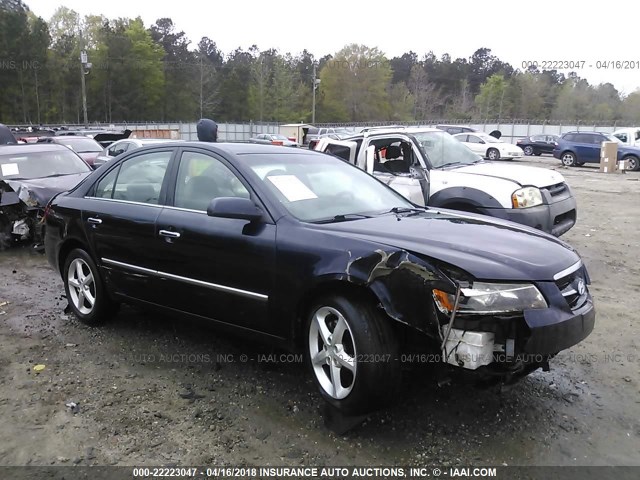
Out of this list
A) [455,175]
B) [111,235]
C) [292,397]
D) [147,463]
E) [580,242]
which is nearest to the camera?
[147,463]

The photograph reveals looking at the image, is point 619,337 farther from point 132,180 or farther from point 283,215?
point 132,180

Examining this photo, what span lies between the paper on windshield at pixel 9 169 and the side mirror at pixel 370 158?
5556 millimetres

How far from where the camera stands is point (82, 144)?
14.6 metres

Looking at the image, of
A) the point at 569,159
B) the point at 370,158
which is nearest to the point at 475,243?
the point at 370,158

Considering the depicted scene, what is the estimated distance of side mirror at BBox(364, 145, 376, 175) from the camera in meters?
7.34

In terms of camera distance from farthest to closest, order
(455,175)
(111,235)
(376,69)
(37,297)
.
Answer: (376,69)
(455,175)
(37,297)
(111,235)

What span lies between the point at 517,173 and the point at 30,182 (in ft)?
23.0

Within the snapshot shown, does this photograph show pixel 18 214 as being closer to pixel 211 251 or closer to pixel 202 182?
pixel 202 182

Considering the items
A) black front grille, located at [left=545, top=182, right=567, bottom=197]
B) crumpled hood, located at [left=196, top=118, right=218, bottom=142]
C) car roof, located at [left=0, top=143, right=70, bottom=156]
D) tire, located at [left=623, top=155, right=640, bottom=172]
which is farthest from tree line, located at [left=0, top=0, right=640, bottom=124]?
black front grille, located at [left=545, top=182, right=567, bottom=197]

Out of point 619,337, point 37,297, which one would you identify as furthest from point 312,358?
point 37,297

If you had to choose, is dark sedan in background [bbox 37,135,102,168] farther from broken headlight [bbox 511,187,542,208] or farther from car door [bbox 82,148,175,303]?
broken headlight [bbox 511,187,542,208]

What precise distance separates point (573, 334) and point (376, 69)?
8728cm

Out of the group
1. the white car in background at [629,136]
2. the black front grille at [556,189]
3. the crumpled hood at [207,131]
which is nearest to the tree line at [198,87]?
Result: the white car in background at [629,136]

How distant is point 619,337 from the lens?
449cm
